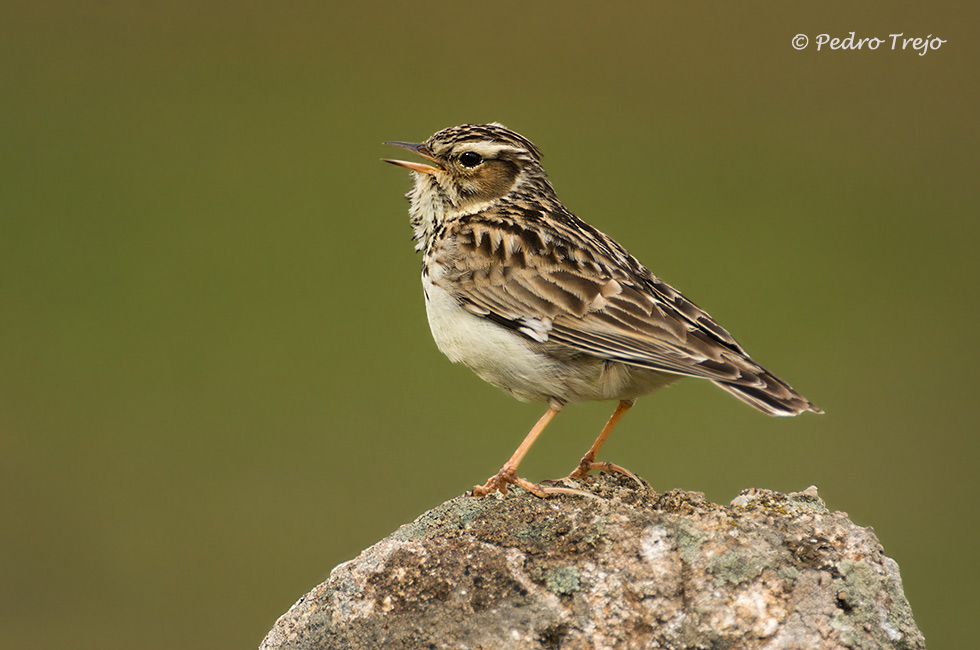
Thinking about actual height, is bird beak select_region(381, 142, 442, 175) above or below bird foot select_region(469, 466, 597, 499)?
above

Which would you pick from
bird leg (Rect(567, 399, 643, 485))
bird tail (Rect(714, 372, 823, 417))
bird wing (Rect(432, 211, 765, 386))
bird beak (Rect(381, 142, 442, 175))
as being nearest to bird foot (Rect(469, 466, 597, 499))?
bird leg (Rect(567, 399, 643, 485))

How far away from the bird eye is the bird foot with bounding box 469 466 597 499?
6.91 feet

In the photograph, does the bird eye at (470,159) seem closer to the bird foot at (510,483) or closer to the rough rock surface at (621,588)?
the bird foot at (510,483)

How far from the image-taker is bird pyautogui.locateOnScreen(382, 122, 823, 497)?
16.3ft

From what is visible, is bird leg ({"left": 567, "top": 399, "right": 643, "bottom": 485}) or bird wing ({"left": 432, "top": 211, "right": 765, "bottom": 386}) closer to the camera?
bird wing ({"left": 432, "top": 211, "right": 765, "bottom": 386})

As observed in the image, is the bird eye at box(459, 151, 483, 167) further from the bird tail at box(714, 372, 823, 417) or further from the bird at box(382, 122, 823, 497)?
the bird tail at box(714, 372, 823, 417)

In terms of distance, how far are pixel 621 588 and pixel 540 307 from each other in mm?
1883

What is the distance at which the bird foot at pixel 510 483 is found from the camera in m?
4.58

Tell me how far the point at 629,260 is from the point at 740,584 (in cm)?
255

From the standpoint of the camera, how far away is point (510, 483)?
5.11m

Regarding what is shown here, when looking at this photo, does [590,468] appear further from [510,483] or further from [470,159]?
[470,159]

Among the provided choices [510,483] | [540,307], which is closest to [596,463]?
[510,483]

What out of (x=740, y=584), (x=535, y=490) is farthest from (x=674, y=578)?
(x=535, y=490)

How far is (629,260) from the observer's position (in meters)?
5.97
